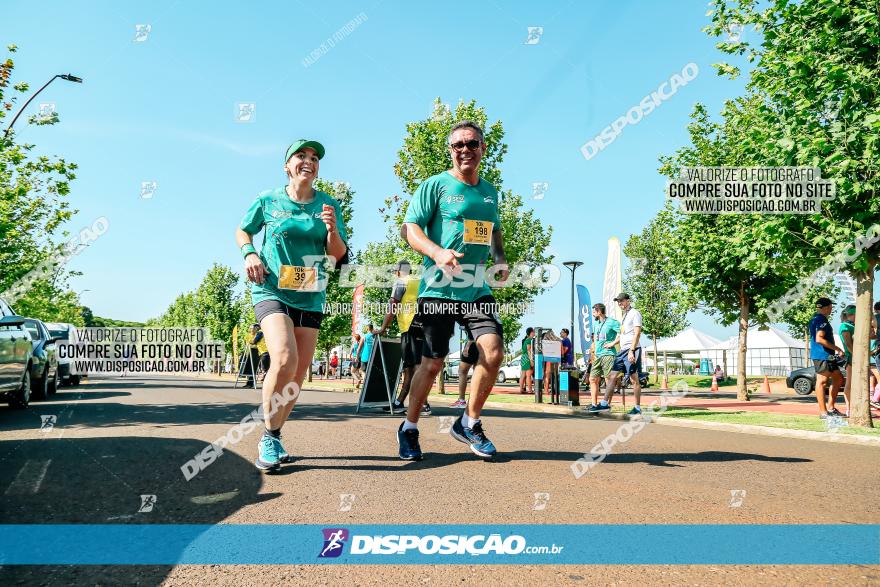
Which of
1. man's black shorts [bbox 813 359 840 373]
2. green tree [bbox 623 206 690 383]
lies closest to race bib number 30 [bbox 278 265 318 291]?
man's black shorts [bbox 813 359 840 373]

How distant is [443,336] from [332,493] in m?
1.61

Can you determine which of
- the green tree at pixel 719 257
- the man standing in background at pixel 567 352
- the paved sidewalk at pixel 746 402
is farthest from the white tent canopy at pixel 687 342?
the man standing in background at pixel 567 352

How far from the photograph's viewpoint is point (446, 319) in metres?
4.86

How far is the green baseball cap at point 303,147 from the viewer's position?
483 centimetres

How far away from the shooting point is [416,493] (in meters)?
3.64

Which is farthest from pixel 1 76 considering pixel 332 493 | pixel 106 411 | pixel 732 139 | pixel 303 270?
pixel 732 139

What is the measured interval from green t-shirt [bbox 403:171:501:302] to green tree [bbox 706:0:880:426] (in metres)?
6.70

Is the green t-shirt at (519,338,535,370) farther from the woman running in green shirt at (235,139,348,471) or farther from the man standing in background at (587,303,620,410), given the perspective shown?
the woman running in green shirt at (235,139,348,471)

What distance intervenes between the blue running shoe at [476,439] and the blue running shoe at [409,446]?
367mm

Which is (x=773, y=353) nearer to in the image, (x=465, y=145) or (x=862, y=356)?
(x=862, y=356)

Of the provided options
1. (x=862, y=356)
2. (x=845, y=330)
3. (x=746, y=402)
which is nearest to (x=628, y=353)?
(x=862, y=356)

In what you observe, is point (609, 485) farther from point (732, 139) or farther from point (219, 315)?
point (219, 315)

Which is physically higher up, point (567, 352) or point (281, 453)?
point (567, 352)

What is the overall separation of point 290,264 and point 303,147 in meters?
0.92
